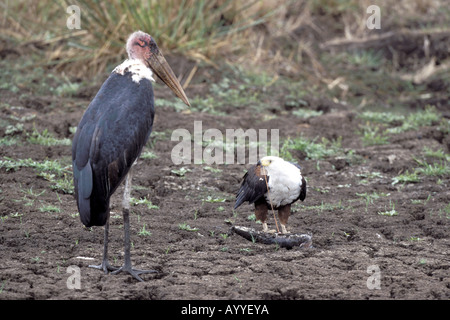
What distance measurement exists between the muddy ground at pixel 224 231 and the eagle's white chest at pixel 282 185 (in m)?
0.36

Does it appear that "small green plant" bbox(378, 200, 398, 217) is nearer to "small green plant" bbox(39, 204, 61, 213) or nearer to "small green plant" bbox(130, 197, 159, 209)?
"small green plant" bbox(130, 197, 159, 209)

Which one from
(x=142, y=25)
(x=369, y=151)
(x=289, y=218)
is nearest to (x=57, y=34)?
(x=142, y=25)

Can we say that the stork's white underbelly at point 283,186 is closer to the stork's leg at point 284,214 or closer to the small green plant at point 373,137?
the stork's leg at point 284,214

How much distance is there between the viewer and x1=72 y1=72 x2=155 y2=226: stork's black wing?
3645mm

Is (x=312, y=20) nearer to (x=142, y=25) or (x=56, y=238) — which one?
(x=142, y=25)

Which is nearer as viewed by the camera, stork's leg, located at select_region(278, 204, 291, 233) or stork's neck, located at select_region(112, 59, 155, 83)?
stork's neck, located at select_region(112, 59, 155, 83)

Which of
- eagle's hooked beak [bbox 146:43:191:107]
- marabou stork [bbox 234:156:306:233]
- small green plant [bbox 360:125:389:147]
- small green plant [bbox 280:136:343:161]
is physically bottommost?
marabou stork [bbox 234:156:306:233]

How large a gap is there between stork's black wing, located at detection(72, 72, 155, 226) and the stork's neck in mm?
92

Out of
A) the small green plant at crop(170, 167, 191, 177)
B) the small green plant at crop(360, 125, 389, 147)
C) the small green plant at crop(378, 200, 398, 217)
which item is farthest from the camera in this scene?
→ the small green plant at crop(360, 125, 389, 147)

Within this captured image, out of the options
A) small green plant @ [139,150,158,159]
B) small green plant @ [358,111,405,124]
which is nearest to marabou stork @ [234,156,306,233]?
small green plant @ [139,150,158,159]

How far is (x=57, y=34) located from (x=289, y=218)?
5232 mm

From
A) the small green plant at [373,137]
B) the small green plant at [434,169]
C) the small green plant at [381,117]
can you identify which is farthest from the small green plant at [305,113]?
the small green plant at [434,169]

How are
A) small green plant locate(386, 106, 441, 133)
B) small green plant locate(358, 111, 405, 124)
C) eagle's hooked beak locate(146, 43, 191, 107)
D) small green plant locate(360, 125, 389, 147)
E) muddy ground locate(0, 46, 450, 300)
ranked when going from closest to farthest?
1. muddy ground locate(0, 46, 450, 300)
2. eagle's hooked beak locate(146, 43, 191, 107)
3. small green plant locate(360, 125, 389, 147)
4. small green plant locate(386, 106, 441, 133)
5. small green plant locate(358, 111, 405, 124)

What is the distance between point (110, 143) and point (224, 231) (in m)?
1.35
